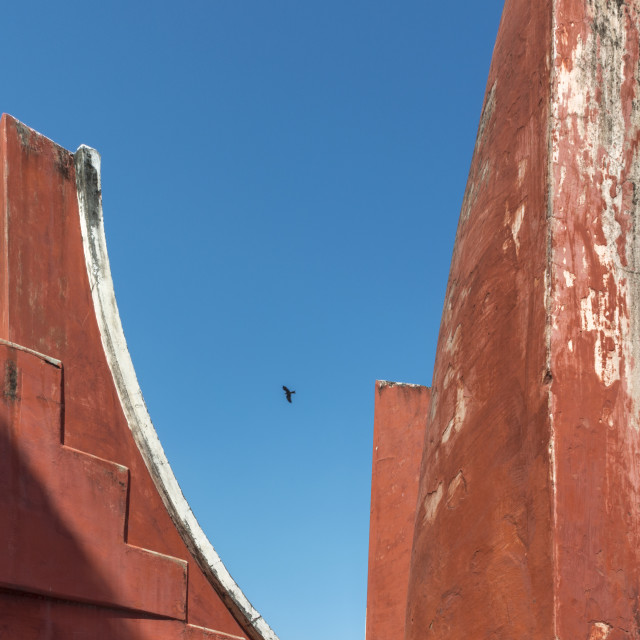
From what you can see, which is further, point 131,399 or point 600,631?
point 131,399

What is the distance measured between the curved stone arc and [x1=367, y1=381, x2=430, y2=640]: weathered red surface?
37.3 inches

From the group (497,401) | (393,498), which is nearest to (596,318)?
(497,401)

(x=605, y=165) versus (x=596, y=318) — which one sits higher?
(x=605, y=165)

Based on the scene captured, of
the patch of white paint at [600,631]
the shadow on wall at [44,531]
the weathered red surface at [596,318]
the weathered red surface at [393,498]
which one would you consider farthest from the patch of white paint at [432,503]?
the weathered red surface at [393,498]

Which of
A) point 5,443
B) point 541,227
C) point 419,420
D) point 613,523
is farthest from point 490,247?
point 419,420

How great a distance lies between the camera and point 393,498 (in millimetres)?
5930

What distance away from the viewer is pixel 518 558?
8.30 ft

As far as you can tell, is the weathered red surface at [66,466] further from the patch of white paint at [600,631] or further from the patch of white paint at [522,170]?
the patch of white paint at [600,631]

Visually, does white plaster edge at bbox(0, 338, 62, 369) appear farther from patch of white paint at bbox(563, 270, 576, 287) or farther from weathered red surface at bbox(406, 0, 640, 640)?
patch of white paint at bbox(563, 270, 576, 287)

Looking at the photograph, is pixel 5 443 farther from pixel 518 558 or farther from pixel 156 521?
pixel 518 558

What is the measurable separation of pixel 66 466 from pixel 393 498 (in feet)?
7.76

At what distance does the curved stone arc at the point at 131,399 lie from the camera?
484cm

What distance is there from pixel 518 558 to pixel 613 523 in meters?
0.27

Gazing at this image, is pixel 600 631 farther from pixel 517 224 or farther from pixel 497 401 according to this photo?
pixel 517 224
